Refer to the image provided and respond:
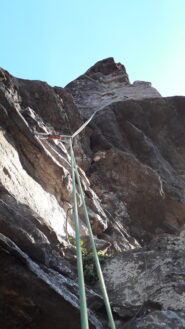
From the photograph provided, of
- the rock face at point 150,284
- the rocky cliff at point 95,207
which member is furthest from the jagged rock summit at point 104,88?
the rock face at point 150,284

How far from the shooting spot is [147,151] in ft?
58.7

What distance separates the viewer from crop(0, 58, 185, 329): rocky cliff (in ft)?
14.7

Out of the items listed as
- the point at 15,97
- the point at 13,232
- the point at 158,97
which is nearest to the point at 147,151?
the point at 158,97

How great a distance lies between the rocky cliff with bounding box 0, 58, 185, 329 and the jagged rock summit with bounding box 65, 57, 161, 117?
52cm

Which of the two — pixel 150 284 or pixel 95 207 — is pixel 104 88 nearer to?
pixel 95 207

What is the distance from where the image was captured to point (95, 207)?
10.7 m

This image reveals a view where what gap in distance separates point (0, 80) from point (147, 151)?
26.2 feet

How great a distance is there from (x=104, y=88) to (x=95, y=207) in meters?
17.4

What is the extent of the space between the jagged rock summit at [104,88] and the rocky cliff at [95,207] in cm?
52

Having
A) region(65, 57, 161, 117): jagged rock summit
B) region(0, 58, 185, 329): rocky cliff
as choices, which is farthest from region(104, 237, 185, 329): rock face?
region(65, 57, 161, 117): jagged rock summit

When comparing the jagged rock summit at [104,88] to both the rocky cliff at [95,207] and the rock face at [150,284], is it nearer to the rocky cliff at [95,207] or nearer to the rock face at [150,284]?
the rocky cliff at [95,207]

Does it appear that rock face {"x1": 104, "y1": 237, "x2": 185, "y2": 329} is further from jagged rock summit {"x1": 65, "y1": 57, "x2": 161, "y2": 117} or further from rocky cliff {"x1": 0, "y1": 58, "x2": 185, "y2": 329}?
jagged rock summit {"x1": 65, "y1": 57, "x2": 161, "y2": 117}

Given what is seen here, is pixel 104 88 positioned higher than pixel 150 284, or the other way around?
pixel 104 88

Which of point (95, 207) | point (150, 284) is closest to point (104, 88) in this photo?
point (95, 207)
